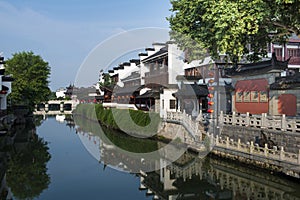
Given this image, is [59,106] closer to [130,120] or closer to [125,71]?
[125,71]

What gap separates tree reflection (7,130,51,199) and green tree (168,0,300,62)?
35.7 feet

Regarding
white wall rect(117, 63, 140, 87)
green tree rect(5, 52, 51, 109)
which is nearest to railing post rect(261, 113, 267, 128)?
white wall rect(117, 63, 140, 87)

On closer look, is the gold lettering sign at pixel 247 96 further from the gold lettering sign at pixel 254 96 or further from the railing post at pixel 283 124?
the railing post at pixel 283 124

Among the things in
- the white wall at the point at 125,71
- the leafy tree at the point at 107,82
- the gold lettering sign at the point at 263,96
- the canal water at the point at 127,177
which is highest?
the white wall at the point at 125,71

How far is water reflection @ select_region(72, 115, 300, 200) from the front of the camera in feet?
42.5

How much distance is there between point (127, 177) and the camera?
16.6 m

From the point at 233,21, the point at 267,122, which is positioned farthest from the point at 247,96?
the point at 233,21

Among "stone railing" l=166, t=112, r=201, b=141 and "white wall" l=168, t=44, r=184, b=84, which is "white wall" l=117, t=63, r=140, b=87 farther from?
"stone railing" l=166, t=112, r=201, b=141

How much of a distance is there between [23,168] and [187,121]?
11.7 m

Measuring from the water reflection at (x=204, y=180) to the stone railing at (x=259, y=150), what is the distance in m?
0.86

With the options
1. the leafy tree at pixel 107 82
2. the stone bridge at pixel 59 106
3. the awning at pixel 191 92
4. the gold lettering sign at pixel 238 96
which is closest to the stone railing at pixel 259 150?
the gold lettering sign at pixel 238 96

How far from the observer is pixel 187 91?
27.0m

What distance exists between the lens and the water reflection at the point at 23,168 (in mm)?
13837

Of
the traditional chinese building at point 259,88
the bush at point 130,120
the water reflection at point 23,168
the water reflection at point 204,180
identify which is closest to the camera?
the water reflection at point 204,180
